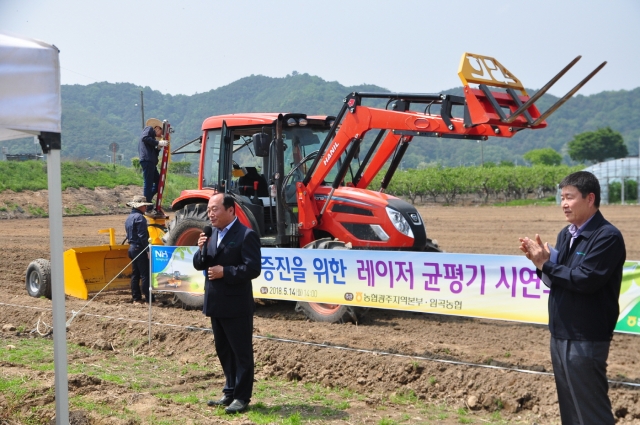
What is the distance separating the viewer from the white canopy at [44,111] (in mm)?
4012

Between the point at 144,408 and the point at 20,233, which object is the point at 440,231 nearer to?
the point at 20,233

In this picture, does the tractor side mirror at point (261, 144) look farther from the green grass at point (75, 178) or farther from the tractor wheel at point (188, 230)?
the green grass at point (75, 178)

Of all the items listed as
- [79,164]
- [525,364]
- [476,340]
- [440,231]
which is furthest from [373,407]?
[79,164]

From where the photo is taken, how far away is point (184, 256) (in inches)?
336

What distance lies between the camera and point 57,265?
13.6ft

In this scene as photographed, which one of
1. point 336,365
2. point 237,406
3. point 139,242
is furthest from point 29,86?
point 139,242

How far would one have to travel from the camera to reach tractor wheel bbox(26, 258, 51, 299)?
34.8 feet

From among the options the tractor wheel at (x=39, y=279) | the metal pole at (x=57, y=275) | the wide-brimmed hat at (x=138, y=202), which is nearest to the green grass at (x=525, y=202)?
the wide-brimmed hat at (x=138, y=202)

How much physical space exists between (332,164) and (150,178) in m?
3.23

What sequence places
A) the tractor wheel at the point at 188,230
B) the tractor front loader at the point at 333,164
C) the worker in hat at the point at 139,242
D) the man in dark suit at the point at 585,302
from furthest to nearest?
the worker in hat at the point at 139,242 < the tractor wheel at the point at 188,230 < the tractor front loader at the point at 333,164 < the man in dark suit at the point at 585,302

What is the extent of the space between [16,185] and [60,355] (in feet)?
101

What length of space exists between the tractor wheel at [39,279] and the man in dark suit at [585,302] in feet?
28.1

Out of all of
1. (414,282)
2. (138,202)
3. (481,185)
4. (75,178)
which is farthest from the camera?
(481,185)

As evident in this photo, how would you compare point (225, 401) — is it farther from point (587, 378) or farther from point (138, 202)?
point (138, 202)
